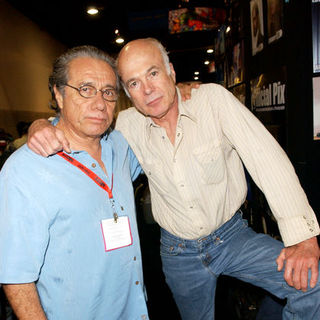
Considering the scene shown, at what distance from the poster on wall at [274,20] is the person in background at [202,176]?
970 mm

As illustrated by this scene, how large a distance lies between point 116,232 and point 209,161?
2.08 feet

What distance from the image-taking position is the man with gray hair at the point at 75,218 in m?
1.14

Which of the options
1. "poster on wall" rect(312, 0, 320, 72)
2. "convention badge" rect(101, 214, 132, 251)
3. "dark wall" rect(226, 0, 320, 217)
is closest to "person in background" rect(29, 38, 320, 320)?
"convention badge" rect(101, 214, 132, 251)

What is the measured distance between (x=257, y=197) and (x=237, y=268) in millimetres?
1668

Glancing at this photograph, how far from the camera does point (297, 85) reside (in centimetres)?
187

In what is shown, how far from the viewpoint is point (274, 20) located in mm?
2193

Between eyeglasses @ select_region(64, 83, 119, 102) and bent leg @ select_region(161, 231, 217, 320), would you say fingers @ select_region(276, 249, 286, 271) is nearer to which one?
bent leg @ select_region(161, 231, 217, 320)

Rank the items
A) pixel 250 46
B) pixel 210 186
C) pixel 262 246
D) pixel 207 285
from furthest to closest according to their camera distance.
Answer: pixel 250 46, pixel 207 285, pixel 210 186, pixel 262 246

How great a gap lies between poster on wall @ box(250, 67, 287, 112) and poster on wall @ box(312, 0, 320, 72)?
248 mm

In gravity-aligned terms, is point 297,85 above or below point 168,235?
above

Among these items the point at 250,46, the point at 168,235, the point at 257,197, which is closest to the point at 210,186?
the point at 168,235

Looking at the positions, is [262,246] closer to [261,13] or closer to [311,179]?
[311,179]

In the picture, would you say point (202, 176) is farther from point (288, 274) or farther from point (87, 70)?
point (87, 70)

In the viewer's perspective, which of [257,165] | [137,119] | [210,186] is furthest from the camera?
[137,119]
